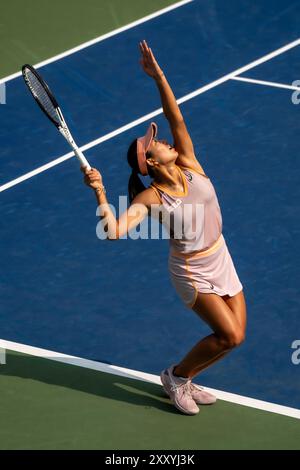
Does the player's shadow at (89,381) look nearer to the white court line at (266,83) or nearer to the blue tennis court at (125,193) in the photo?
the blue tennis court at (125,193)

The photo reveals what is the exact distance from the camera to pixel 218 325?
839 centimetres

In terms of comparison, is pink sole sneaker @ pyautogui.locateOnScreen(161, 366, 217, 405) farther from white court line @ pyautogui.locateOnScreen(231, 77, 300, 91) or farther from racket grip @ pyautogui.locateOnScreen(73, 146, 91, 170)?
white court line @ pyautogui.locateOnScreen(231, 77, 300, 91)

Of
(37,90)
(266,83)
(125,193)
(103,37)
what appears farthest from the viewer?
(103,37)

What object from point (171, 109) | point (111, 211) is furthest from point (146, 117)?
point (111, 211)

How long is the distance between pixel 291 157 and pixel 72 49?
12.3ft

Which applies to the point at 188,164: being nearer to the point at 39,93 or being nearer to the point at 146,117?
the point at 39,93

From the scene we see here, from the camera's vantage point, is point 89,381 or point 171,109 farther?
point 89,381

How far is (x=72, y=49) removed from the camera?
14.6 m

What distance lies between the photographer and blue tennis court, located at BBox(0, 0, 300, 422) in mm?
9773

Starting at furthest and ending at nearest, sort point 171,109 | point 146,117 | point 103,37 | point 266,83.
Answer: point 103,37 → point 266,83 → point 146,117 → point 171,109

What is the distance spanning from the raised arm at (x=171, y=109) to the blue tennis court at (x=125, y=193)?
1845mm

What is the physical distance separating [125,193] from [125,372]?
293cm

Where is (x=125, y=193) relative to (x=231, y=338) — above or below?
above
